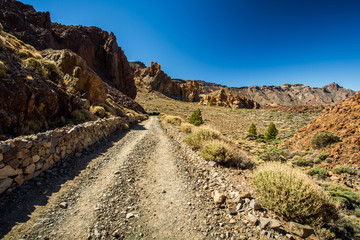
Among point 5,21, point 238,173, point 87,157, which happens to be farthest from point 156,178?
point 5,21

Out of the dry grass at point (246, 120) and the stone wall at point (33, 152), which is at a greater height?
the dry grass at point (246, 120)

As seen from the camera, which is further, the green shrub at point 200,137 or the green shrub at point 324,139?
the green shrub at point 324,139

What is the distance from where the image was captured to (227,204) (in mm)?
3625

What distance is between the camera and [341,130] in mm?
9211

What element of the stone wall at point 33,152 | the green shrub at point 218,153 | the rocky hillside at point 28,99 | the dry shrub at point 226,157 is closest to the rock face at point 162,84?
the rocky hillside at point 28,99

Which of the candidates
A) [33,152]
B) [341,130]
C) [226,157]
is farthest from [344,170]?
[33,152]

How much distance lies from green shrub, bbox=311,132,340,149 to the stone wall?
45.0 ft

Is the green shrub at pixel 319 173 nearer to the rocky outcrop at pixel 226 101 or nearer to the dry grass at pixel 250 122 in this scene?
the dry grass at pixel 250 122

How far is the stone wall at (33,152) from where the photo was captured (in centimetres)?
348

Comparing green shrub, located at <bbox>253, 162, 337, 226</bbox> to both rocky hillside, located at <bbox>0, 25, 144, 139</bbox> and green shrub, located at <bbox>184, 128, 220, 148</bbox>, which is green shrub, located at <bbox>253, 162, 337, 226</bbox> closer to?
green shrub, located at <bbox>184, 128, 220, 148</bbox>

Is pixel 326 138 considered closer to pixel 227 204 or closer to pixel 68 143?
pixel 227 204

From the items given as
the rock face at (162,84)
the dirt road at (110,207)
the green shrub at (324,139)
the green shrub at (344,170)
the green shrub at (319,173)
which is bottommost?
the dirt road at (110,207)

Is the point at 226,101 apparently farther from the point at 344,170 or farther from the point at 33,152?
the point at 33,152

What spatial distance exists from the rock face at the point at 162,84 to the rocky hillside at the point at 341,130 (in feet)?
309
